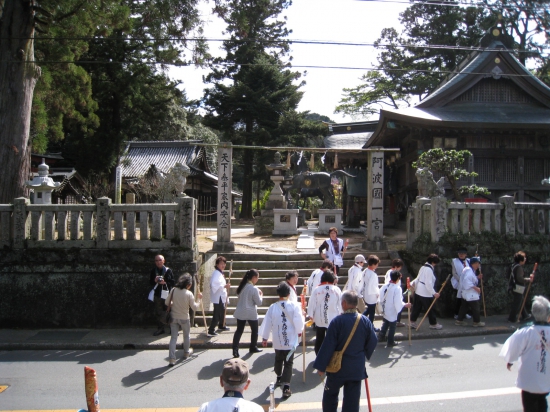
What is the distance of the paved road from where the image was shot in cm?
623

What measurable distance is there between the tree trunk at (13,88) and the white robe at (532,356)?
38.0 ft

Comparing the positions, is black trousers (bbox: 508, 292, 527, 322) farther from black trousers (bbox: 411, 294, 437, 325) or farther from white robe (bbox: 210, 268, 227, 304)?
white robe (bbox: 210, 268, 227, 304)

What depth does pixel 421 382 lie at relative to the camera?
275 inches

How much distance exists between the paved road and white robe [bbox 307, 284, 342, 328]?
935 mm

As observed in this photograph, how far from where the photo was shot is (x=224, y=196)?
45.1 feet

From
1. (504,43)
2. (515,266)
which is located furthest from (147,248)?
(504,43)

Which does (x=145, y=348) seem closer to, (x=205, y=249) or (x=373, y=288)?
(x=373, y=288)

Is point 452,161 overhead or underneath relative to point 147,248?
overhead

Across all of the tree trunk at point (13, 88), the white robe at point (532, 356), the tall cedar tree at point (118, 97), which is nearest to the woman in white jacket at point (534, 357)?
the white robe at point (532, 356)

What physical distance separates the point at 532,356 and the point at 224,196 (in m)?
10.0

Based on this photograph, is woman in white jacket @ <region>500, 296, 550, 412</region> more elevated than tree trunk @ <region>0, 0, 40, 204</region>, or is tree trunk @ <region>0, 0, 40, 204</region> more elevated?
tree trunk @ <region>0, 0, 40, 204</region>

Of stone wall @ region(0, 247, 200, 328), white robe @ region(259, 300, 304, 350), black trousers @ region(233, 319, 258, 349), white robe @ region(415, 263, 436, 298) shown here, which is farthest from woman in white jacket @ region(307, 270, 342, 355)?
stone wall @ region(0, 247, 200, 328)

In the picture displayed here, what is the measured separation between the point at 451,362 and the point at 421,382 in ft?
4.05

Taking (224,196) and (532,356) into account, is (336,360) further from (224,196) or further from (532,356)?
(224,196)
